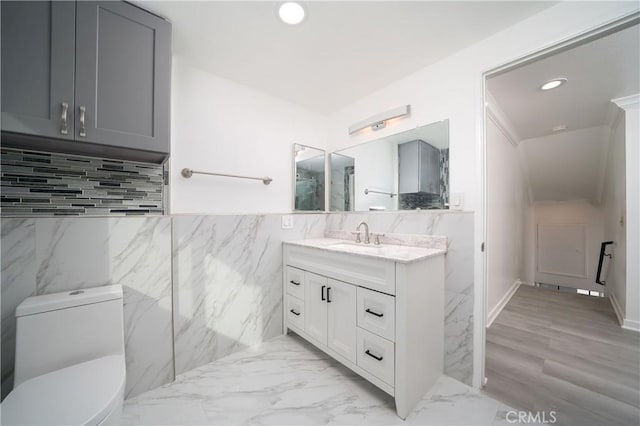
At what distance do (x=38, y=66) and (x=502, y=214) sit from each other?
4066 millimetres

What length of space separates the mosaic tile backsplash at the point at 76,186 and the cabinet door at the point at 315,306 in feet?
3.92

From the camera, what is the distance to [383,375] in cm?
135

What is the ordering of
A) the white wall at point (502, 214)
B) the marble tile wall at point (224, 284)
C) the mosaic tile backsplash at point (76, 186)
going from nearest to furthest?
the mosaic tile backsplash at point (76, 186) → the marble tile wall at point (224, 284) → the white wall at point (502, 214)

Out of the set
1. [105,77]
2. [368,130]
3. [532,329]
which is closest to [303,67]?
[368,130]

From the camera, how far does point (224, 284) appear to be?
1832mm

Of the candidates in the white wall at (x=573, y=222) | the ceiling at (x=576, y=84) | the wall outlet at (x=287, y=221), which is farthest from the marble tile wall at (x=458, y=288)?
the white wall at (x=573, y=222)

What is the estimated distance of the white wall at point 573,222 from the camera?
12.5ft

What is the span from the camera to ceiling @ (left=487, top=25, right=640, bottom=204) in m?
1.72

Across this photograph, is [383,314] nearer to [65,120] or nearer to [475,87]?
[475,87]

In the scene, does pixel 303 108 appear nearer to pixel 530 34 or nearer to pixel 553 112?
pixel 530 34

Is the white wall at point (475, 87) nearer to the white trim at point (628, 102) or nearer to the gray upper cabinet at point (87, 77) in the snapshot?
the gray upper cabinet at point (87, 77)

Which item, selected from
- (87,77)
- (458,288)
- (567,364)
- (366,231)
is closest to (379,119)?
(366,231)

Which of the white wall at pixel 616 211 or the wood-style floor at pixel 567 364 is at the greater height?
the white wall at pixel 616 211
